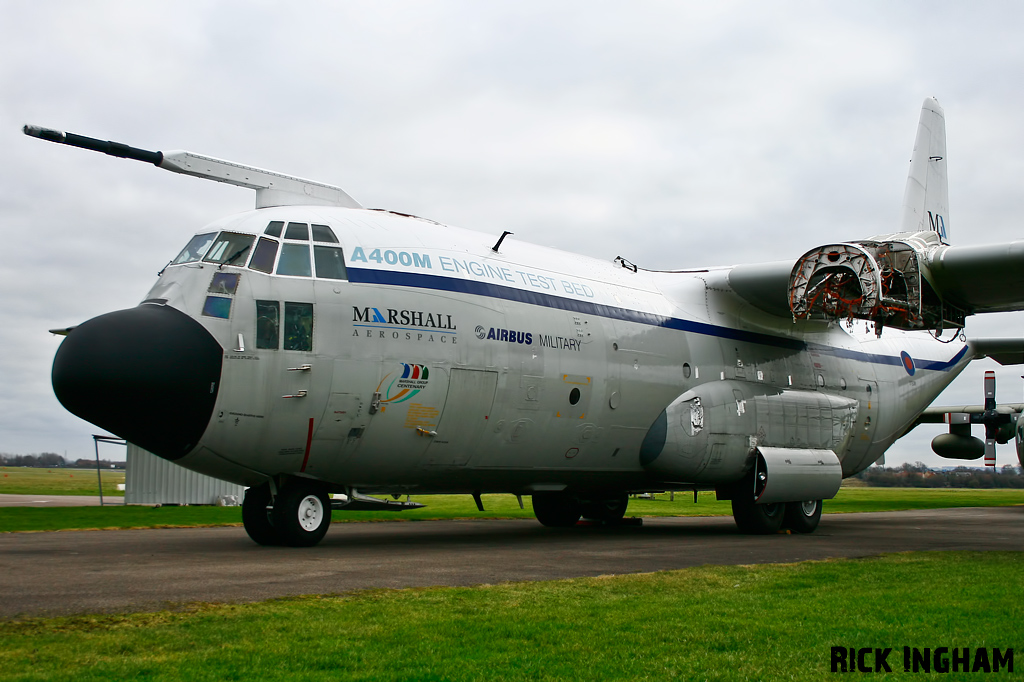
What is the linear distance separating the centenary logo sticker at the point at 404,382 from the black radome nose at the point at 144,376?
229 centimetres

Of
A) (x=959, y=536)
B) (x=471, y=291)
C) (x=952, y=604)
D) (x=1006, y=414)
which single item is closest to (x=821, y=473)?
(x=959, y=536)

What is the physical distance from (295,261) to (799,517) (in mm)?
11660

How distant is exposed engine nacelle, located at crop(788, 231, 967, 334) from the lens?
14.2 metres

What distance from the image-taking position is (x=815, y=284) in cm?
1490

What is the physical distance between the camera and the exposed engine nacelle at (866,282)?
46.6ft

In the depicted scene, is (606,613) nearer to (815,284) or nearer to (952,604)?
(952,604)

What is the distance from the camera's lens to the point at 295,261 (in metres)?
11.4

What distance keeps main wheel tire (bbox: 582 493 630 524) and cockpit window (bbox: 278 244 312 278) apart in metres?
9.91

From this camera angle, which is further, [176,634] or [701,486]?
[701,486]

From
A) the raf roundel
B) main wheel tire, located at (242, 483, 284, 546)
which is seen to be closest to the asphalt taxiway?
main wheel tire, located at (242, 483, 284, 546)

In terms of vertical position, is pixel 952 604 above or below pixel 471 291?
below

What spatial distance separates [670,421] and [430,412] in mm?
5225

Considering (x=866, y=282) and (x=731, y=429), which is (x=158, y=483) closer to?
(x=731, y=429)


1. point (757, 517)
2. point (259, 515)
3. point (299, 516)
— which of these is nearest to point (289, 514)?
point (299, 516)
